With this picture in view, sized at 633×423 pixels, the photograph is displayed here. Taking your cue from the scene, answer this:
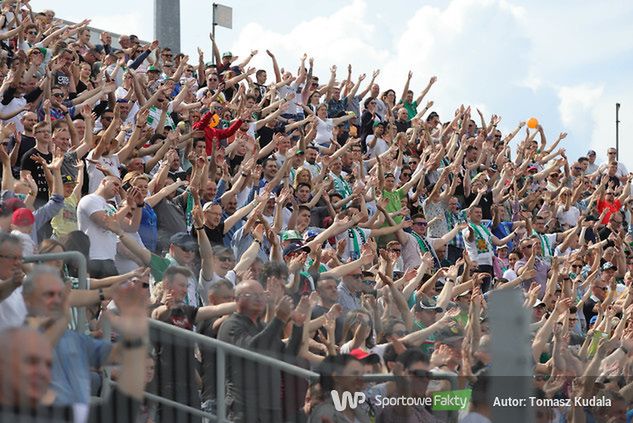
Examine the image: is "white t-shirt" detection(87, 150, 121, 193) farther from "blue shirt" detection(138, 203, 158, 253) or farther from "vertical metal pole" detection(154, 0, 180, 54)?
"vertical metal pole" detection(154, 0, 180, 54)

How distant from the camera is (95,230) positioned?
10406 millimetres

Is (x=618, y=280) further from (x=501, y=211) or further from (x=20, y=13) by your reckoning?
(x=20, y=13)

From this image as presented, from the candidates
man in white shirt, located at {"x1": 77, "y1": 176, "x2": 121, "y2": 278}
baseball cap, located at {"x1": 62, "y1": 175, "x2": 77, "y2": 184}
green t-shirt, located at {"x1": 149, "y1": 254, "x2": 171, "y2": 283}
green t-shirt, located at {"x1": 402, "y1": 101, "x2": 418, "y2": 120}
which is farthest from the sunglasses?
green t-shirt, located at {"x1": 402, "y1": 101, "x2": 418, "y2": 120}

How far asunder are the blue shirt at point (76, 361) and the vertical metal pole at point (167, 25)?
1853 centimetres

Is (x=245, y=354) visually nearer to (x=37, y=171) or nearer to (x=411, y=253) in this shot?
(x=37, y=171)

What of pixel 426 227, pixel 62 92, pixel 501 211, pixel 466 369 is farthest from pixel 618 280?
pixel 466 369

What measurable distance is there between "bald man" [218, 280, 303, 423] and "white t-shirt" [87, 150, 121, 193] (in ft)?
13.4

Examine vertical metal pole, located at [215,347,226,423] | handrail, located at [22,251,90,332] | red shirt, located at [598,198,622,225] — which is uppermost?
red shirt, located at [598,198,622,225]

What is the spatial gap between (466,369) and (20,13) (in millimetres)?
12783

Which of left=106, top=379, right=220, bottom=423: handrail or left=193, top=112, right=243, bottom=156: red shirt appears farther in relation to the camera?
left=193, top=112, right=243, bottom=156: red shirt

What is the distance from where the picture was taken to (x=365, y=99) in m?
21.6

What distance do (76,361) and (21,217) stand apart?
303 cm

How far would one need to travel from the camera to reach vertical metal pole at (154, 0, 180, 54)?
974 inches

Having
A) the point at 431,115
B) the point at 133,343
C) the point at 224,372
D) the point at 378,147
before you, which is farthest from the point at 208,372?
the point at 431,115
